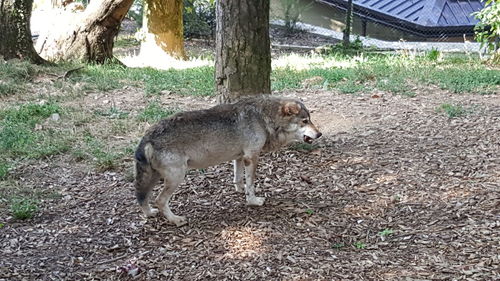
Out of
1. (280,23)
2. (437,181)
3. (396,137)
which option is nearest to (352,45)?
(280,23)

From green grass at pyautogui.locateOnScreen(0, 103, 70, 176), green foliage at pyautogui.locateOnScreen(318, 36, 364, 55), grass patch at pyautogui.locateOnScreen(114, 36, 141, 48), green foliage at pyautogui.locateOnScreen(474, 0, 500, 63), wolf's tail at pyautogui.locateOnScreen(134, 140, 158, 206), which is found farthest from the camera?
grass patch at pyautogui.locateOnScreen(114, 36, 141, 48)

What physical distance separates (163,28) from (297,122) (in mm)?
9460

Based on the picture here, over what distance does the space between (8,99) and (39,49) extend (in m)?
4.23

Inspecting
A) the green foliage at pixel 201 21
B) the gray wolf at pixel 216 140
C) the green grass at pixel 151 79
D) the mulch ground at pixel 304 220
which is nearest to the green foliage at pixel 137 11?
the green foliage at pixel 201 21

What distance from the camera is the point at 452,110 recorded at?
24.0 ft

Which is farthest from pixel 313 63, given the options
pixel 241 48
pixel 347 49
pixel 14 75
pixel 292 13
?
pixel 292 13

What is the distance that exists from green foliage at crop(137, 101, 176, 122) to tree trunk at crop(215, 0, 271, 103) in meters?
1.71

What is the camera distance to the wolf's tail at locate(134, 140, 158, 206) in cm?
457

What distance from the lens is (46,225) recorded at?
486 centimetres

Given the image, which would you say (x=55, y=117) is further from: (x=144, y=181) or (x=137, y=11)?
(x=137, y=11)

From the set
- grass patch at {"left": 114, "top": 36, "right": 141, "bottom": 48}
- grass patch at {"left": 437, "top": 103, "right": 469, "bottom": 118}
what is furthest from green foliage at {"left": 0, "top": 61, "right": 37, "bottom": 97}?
grass patch at {"left": 114, "top": 36, "right": 141, "bottom": 48}

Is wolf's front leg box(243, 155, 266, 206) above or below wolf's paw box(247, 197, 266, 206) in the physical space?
above

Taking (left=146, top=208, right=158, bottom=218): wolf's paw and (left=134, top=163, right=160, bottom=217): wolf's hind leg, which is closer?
(left=134, top=163, right=160, bottom=217): wolf's hind leg

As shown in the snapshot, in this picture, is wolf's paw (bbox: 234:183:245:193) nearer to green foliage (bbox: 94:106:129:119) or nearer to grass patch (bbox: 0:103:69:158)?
grass patch (bbox: 0:103:69:158)
